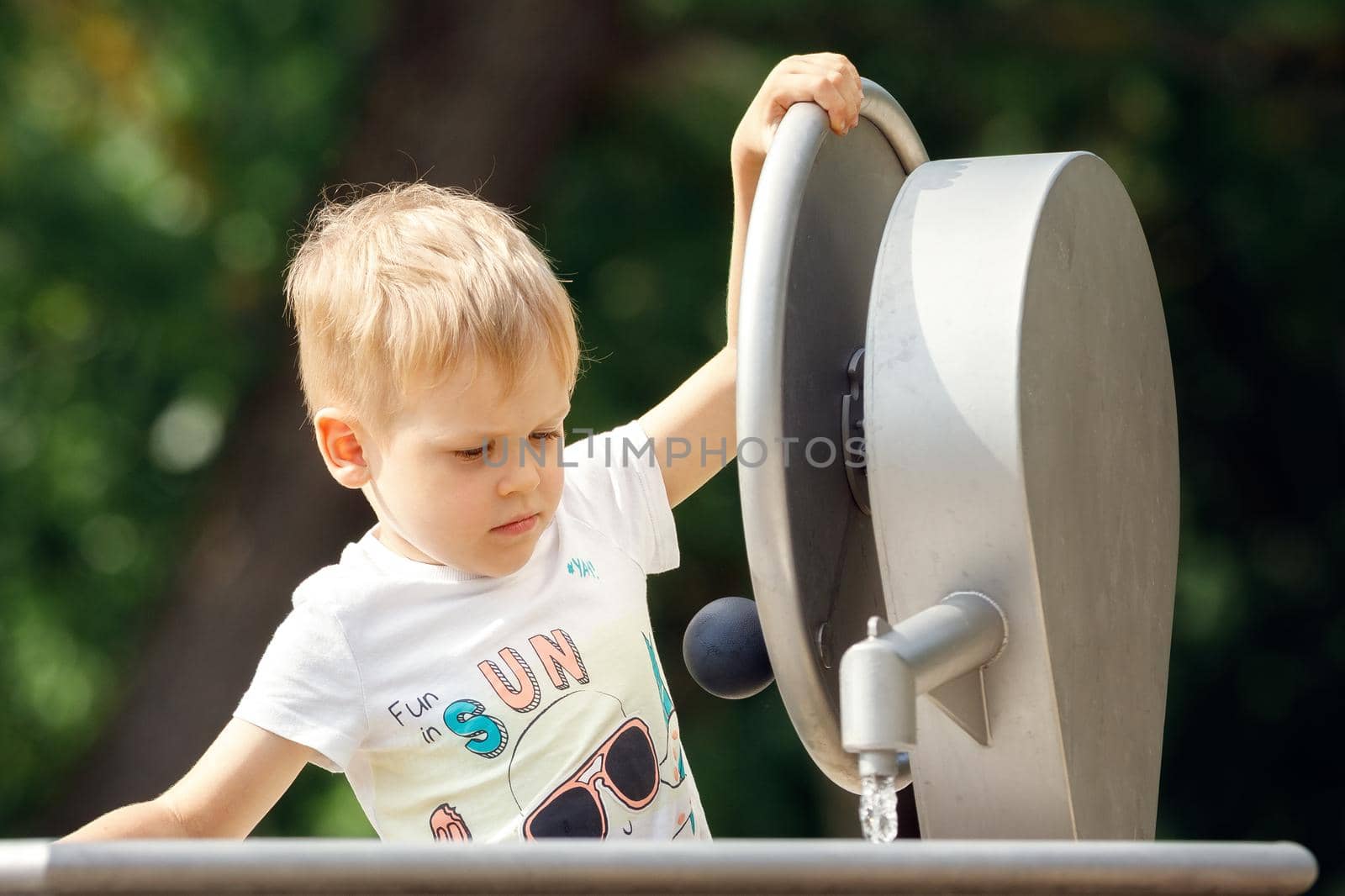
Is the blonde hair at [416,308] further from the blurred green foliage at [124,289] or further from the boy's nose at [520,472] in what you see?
the blurred green foliage at [124,289]

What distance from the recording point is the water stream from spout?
0.77 metres

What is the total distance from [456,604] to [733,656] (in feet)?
0.82

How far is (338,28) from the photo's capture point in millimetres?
3732

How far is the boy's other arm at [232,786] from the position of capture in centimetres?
101

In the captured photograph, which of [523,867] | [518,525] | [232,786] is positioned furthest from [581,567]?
[523,867]

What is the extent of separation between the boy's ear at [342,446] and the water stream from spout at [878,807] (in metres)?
0.52

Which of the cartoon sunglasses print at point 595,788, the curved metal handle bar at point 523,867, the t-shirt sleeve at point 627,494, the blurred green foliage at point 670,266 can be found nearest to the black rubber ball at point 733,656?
the cartoon sunglasses print at point 595,788

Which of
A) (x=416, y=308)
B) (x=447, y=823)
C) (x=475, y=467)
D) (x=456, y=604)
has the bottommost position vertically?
(x=447, y=823)

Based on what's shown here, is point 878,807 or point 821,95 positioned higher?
point 821,95

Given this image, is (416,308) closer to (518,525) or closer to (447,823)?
(518,525)

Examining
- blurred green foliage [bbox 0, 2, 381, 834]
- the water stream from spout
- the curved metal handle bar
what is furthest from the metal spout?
blurred green foliage [bbox 0, 2, 381, 834]

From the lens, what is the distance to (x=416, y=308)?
44.0 inches

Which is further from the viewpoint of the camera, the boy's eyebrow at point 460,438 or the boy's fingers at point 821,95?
the boy's eyebrow at point 460,438

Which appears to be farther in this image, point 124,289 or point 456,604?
point 124,289
